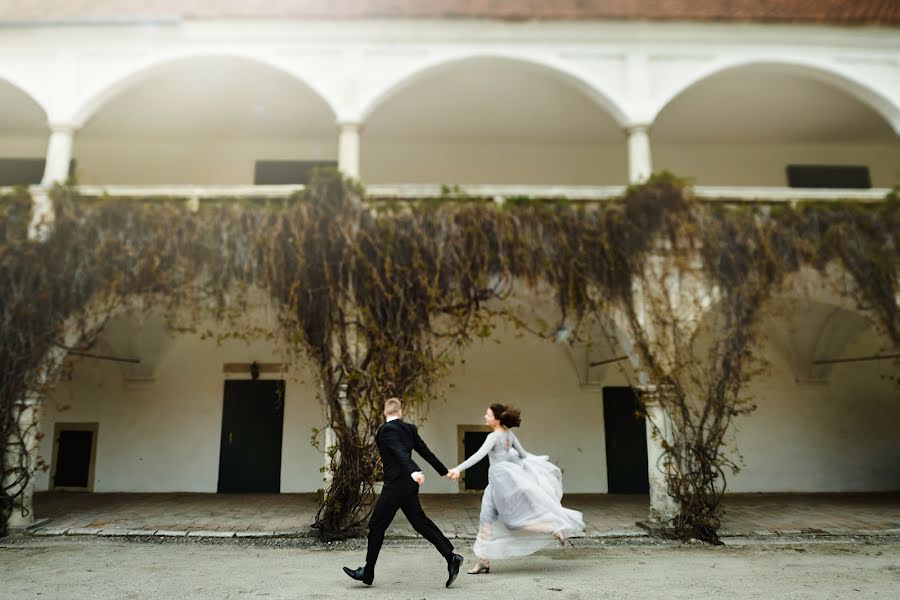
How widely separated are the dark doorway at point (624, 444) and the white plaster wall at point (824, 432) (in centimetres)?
184

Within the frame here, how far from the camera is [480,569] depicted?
6.33 m

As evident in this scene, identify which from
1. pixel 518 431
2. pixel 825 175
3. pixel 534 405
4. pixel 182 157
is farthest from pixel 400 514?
pixel 825 175

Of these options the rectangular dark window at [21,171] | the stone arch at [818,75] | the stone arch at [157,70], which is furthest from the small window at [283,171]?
the stone arch at [818,75]

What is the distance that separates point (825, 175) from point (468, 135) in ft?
23.8

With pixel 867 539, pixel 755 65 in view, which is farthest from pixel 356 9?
pixel 867 539

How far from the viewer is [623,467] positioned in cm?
1227

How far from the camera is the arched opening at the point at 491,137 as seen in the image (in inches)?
443

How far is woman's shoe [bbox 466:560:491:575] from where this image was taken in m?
6.28

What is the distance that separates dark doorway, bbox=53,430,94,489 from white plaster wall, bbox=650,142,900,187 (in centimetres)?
1250

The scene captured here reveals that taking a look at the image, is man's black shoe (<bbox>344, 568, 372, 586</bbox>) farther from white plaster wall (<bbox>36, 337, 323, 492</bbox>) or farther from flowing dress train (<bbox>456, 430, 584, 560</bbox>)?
white plaster wall (<bbox>36, 337, 323, 492</bbox>)

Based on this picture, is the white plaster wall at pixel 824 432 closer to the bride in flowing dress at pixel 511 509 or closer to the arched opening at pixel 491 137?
the arched opening at pixel 491 137

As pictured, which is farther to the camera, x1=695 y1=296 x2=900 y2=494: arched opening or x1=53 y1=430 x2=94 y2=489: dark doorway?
x1=695 y1=296 x2=900 y2=494: arched opening

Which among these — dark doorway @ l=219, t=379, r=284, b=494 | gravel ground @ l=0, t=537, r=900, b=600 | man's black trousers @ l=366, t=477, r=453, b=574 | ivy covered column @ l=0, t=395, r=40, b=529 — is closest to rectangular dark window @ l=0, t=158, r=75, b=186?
dark doorway @ l=219, t=379, r=284, b=494

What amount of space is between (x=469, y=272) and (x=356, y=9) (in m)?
4.67
